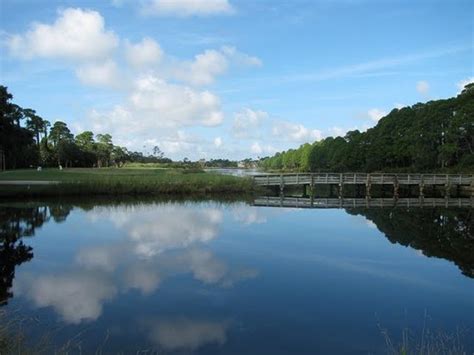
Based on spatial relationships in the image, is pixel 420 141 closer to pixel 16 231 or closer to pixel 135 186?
pixel 135 186

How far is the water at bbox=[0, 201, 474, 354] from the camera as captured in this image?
8.90 meters

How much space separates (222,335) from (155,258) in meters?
7.12

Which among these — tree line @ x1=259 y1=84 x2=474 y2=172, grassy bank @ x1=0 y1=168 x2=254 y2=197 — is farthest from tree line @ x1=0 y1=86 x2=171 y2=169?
tree line @ x1=259 y1=84 x2=474 y2=172

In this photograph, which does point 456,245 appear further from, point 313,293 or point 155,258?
point 155,258

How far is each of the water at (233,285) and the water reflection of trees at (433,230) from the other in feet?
0.36

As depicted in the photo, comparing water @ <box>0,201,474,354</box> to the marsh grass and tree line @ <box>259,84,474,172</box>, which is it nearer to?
the marsh grass

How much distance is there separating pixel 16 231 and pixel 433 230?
64.2 feet

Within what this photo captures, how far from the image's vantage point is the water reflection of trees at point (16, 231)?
13.1m

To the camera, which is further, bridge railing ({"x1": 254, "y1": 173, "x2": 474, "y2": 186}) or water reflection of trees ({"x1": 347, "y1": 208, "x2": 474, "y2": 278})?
bridge railing ({"x1": 254, "y1": 173, "x2": 474, "y2": 186})

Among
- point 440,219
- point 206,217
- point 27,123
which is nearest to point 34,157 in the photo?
point 27,123

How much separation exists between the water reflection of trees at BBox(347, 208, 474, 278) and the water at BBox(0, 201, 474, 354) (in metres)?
0.11

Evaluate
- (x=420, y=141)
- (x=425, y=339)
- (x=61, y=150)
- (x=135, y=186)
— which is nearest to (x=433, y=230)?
(x=425, y=339)

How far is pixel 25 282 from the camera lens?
12.5 metres

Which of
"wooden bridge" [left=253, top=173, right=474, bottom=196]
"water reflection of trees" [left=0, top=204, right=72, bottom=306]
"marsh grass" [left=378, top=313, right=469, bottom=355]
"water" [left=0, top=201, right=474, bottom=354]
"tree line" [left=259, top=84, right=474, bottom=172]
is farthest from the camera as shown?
"tree line" [left=259, top=84, right=474, bottom=172]
